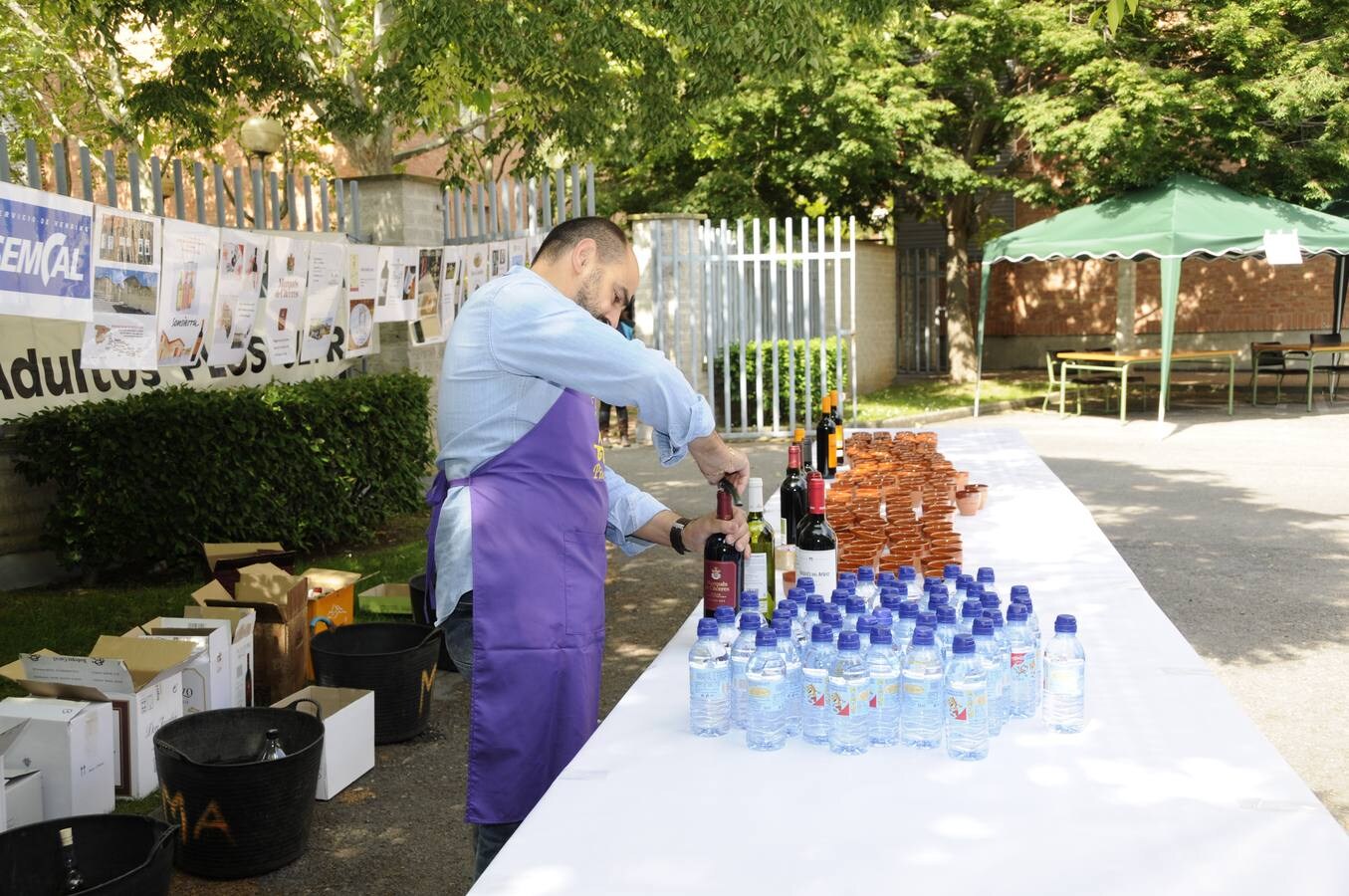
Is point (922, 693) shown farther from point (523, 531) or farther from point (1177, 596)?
point (1177, 596)

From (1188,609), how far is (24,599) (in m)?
6.83

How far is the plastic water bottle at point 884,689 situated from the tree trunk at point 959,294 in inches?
723

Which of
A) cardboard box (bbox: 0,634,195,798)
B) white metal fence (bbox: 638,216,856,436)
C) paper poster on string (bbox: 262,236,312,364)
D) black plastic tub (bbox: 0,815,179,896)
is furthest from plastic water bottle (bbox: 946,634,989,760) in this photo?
white metal fence (bbox: 638,216,856,436)

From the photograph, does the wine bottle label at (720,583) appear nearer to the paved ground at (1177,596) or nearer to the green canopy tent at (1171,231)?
the paved ground at (1177,596)

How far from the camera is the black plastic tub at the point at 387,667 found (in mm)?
4781

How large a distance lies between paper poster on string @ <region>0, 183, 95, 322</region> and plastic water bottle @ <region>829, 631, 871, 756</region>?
4.00 m

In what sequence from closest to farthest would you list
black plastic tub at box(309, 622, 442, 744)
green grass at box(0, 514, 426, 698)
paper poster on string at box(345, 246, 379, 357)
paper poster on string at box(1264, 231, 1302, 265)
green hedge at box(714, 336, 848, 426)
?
1. black plastic tub at box(309, 622, 442, 744)
2. green grass at box(0, 514, 426, 698)
3. paper poster on string at box(345, 246, 379, 357)
4. paper poster on string at box(1264, 231, 1302, 265)
5. green hedge at box(714, 336, 848, 426)

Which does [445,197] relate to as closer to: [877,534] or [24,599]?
[24,599]

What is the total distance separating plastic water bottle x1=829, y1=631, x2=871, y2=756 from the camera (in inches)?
84.6

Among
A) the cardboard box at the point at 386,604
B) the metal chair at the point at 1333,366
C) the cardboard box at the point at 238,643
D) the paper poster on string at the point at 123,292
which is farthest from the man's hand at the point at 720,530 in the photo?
the metal chair at the point at 1333,366

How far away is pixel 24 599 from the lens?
698cm

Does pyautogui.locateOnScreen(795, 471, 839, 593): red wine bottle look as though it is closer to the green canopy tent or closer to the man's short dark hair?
the man's short dark hair

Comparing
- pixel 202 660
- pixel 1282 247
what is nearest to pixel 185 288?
pixel 202 660

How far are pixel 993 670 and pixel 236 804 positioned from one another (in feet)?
8.41
